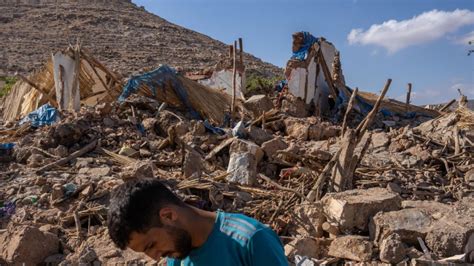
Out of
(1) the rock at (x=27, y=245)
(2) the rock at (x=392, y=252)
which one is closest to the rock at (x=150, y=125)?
(1) the rock at (x=27, y=245)

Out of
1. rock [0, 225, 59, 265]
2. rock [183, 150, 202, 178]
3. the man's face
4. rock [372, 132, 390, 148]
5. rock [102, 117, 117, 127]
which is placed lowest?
rock [0, 225, 59, 265]

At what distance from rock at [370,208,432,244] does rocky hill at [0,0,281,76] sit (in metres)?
19.3

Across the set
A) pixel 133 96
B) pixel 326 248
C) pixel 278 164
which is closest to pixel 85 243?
pixel 326 248

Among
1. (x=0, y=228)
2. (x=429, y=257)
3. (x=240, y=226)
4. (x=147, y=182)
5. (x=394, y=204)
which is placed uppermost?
(x=147, y=182)

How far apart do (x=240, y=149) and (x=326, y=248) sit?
91.8 inches

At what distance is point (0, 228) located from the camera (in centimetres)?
548

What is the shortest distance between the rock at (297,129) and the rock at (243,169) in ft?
9.10

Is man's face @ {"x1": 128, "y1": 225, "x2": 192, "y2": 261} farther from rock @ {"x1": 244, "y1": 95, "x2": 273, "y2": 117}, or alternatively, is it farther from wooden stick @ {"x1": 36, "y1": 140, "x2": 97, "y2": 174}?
rock @ {"x1": 244, "y1": 95, "x2": 273, "y2": 117}

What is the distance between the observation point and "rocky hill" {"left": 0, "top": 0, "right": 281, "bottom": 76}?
26.0m

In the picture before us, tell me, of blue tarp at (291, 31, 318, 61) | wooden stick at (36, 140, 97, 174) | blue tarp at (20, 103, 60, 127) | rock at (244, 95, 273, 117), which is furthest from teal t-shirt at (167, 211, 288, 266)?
blue tarp at (291, 31, 318, 61)

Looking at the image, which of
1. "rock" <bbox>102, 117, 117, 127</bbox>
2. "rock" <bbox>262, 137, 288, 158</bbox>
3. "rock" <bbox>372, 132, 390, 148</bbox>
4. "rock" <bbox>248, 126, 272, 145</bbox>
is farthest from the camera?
"rock" <bbox>102, 117, 117, 127</bbox>

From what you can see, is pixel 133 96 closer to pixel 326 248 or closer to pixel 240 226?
pixel 326 248

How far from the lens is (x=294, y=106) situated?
1162 cm

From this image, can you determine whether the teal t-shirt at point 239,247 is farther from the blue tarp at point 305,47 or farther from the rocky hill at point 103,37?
the rocky hill at point 103,37
